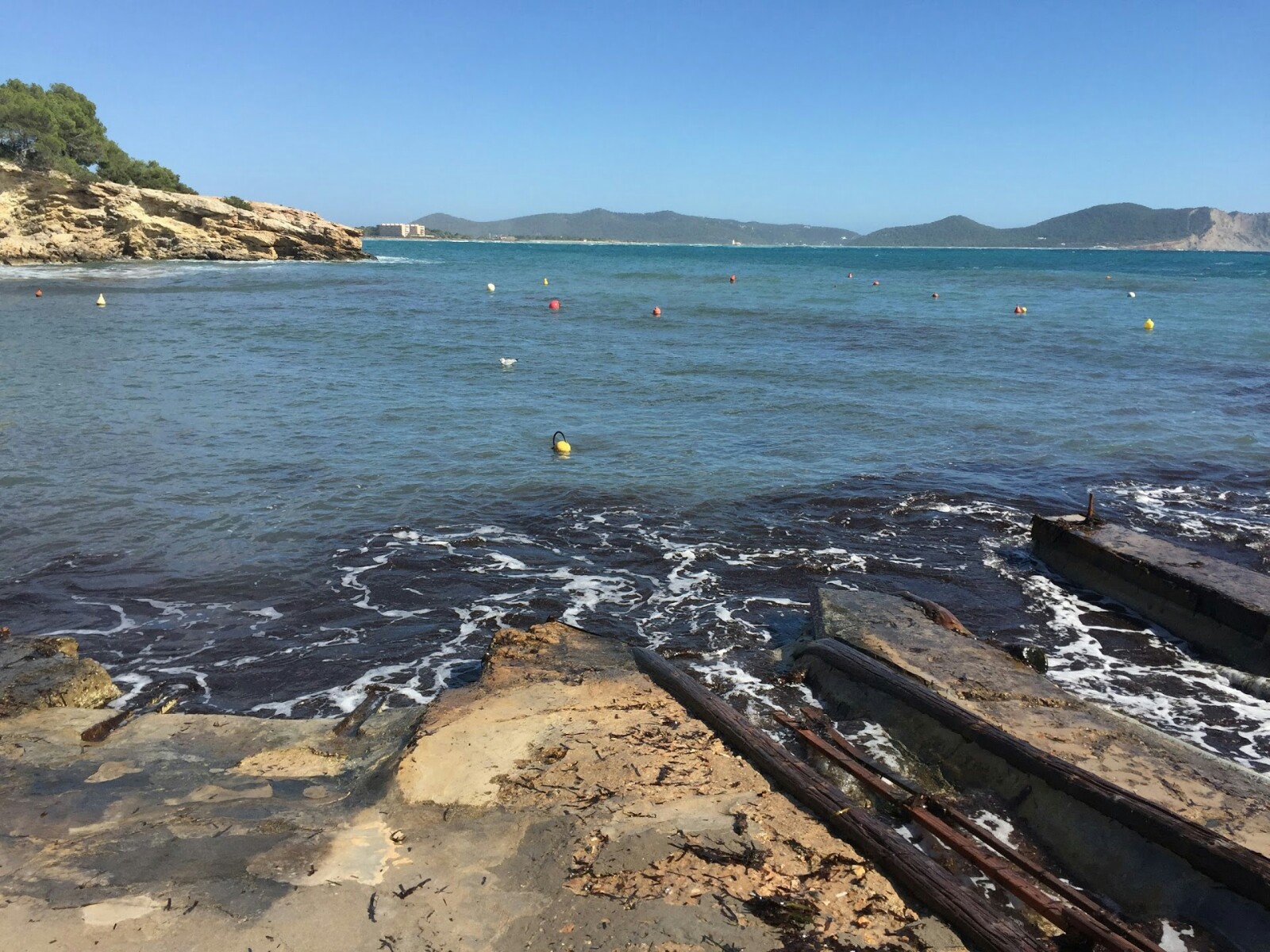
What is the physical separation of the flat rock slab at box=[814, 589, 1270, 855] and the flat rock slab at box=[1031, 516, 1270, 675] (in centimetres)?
217

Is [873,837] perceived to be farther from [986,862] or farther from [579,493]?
[579,493]

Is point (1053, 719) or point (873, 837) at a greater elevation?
point (873, 837)

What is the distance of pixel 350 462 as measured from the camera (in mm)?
12703

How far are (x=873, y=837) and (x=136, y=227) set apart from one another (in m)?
63.2

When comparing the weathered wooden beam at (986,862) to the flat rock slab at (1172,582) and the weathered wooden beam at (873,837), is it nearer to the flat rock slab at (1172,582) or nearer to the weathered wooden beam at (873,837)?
the weathered wooden beam at (873,837)

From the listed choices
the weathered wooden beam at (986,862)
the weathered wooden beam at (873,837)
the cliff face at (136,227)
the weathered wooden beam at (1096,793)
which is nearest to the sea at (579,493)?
the weathered wooden beam at (1096,793)

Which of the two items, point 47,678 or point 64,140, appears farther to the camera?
point 64,140

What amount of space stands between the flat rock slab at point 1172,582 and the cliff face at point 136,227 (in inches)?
2287

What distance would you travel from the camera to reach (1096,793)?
4.79 metres

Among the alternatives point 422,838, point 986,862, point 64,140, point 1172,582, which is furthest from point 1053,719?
point 64,140

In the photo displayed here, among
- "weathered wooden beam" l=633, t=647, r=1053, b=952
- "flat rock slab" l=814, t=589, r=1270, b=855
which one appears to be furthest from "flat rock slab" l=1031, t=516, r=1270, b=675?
"weathered wooden beam" l=633, t=647, r=1053, b=952

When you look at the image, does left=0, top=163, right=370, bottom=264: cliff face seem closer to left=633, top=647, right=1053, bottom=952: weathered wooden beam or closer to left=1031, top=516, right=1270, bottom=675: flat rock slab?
left=1031, top=516, right=1270, bottom=675: flat rock slab

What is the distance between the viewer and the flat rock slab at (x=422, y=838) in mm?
3648

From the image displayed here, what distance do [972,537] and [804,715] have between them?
528 cm
